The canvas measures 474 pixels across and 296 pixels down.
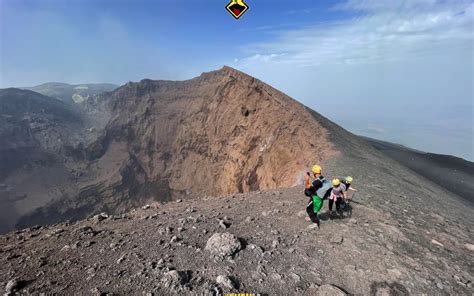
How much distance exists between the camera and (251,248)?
6160 mm

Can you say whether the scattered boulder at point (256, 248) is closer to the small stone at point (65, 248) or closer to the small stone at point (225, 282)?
the small stone at point (225, 282)

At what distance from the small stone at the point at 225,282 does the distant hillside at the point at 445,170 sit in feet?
65.6

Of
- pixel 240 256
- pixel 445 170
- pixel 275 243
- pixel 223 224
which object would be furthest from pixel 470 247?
pixel 445 170

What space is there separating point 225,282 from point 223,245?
1.08 meters

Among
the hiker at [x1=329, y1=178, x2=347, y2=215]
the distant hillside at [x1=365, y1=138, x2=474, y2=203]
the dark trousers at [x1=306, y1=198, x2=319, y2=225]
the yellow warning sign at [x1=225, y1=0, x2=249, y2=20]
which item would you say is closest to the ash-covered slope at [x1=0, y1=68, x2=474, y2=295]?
the dark trousers at [x1=306, y1=198, x2=319, y2=225]

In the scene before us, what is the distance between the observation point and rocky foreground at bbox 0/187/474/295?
4980mm

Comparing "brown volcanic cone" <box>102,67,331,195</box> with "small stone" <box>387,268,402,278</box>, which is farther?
"brown volcanic cone" <box>102,67,331,195</box>

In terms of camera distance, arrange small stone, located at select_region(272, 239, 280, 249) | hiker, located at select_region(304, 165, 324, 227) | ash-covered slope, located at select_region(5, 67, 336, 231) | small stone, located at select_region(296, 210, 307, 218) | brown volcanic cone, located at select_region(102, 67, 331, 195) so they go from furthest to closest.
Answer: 1. ash-covered slope, located at select_region(5, 67, 336, 231)
2. brown volcanic cone, located at select_region(102, 67, 331, 195)
3. small stone, located at select_region(296, 210, 307, 218)
4. hiker, located at select_region(304, 165, 324, 227)
5. small stone, located at select_region(272, 239, 280, 249)

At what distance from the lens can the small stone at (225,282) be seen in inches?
192

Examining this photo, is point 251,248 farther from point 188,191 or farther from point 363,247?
point 188,191

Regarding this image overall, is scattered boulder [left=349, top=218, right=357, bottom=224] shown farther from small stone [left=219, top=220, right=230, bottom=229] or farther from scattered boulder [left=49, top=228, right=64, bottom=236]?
scattered boulder [left=49, top=228, right=64, bottom=236]

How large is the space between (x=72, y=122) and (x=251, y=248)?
73.9 m

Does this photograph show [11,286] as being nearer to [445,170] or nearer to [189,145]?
[445,170]

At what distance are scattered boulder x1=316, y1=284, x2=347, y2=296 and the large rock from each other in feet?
5.80
